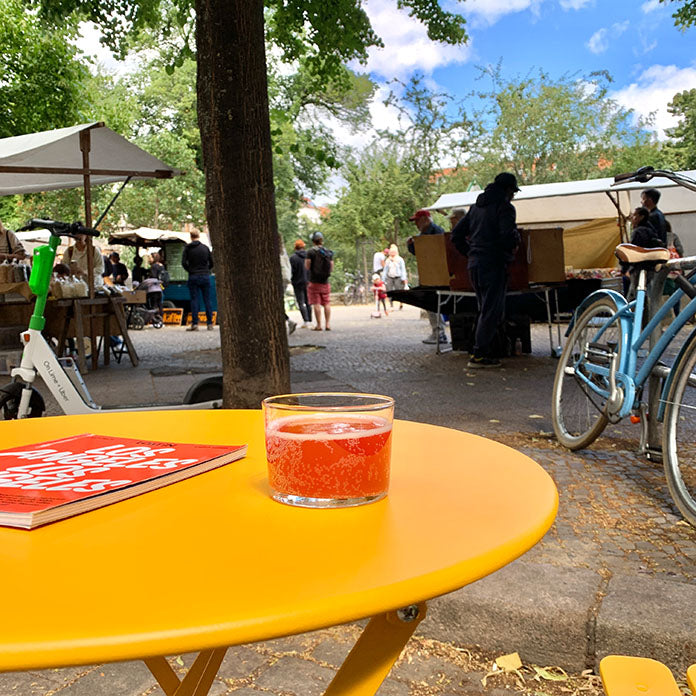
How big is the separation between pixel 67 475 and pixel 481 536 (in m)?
0.56

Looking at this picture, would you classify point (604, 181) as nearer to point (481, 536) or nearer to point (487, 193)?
point (487, 193)

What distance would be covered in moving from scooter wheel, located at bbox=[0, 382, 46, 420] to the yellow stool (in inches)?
180

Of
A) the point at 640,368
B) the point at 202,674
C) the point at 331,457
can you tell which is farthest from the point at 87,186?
the point at 331,457

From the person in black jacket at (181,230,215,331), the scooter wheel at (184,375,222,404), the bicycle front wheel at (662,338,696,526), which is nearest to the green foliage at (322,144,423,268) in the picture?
the person in black jacket at (181,230,215,331)

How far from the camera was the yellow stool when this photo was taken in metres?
1.11

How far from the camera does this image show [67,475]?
3.42ft

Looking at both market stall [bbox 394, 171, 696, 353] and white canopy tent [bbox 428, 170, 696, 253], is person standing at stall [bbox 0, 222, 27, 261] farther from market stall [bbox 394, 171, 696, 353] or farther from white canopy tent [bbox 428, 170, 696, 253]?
white canopy tent [bbox 428, 170, 696, 253]

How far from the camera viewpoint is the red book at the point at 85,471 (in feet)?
2.96

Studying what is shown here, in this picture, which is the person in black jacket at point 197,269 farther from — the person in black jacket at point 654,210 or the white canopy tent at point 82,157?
the person in black jacket at point 654,210

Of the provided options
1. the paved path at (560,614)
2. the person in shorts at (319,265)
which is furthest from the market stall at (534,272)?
the person in shorts at (319,265)

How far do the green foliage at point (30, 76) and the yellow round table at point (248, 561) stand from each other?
64.5 feet

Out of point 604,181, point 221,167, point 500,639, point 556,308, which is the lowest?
point 500,639

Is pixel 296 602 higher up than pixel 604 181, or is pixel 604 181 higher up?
pixel 604 181

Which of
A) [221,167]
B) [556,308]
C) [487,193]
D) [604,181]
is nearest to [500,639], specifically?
[221,167]
